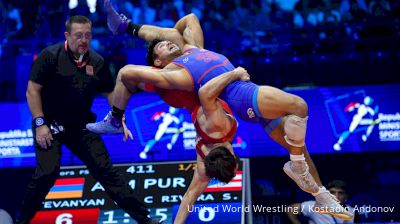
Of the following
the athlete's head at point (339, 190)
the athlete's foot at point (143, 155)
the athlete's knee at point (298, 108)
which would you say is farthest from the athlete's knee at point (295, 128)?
the athlete's foot at point (143, 155)

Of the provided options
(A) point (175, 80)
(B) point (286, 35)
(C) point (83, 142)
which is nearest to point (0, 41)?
(B) point (286, 35)

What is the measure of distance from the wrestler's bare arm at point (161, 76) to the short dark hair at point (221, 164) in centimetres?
48

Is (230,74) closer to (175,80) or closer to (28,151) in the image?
(175,80)

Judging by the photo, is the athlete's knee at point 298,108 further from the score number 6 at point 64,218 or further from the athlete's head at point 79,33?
the score number 6 at point 64,218

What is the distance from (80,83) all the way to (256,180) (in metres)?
3.31

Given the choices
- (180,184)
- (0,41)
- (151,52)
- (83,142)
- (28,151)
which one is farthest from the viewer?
(0,41)

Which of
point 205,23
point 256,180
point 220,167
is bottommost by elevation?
point 256,180

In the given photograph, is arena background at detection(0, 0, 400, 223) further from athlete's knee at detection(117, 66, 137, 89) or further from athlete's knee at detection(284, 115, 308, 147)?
athlete's knee at detection(284, 115, 308, 147)

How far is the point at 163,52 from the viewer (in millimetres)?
5062

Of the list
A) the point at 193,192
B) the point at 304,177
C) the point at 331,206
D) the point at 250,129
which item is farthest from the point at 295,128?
the point at 250,129

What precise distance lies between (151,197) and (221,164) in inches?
71.7

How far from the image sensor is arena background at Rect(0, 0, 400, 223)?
7.99m

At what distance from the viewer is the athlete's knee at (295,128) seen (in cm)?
460

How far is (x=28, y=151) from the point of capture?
8.27 m
